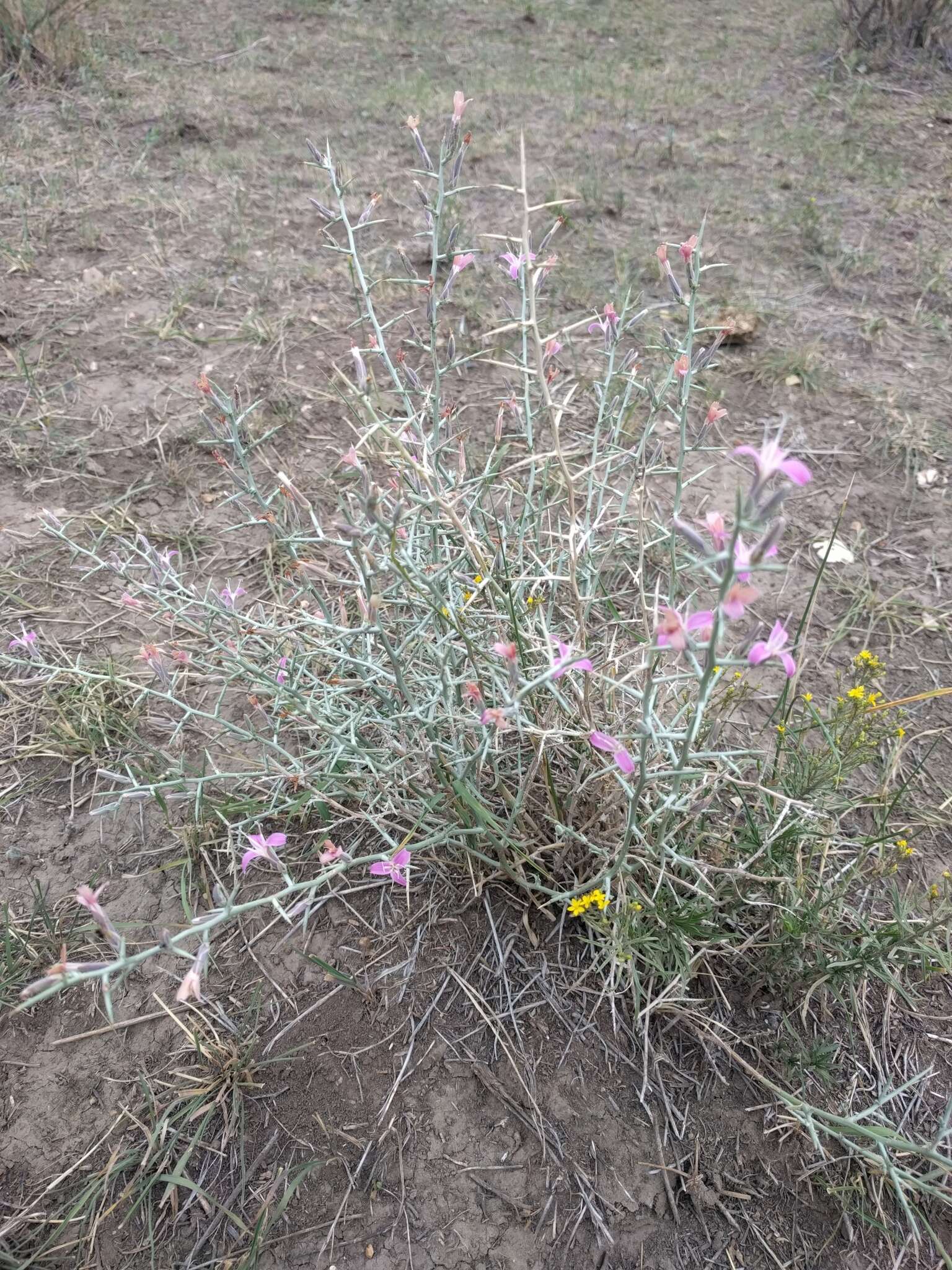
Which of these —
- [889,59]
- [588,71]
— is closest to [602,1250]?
[588,71]

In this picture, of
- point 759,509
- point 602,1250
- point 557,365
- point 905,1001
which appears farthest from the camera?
point 557,365

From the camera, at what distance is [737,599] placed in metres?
0.88

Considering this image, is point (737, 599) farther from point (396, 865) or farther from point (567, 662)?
point (396, 865)

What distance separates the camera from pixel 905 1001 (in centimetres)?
154

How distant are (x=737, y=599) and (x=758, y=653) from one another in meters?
0.15

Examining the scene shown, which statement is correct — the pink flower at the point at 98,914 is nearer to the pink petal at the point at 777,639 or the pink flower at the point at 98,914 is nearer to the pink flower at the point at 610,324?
the pink petal at the point at 777,639

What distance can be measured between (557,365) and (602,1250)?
8.40 ft

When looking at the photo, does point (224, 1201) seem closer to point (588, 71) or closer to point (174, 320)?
point (174, 320)

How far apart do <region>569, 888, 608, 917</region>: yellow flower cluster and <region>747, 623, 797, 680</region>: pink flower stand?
0.57 metres

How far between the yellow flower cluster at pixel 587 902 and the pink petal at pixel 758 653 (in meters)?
0.58

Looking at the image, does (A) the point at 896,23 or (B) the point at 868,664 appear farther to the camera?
(A) the point at 896,23

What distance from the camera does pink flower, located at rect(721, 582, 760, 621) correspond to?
0.86 m

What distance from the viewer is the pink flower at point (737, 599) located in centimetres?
86

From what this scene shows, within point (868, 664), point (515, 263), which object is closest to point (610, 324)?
point (515, 263)
